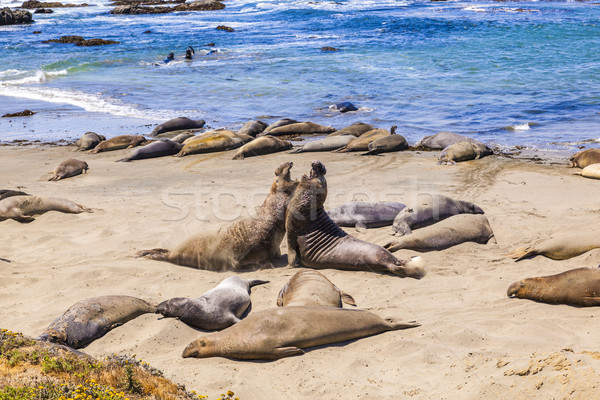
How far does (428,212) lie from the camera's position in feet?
25.5

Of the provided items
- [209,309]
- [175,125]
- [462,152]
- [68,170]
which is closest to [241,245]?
[209,309]

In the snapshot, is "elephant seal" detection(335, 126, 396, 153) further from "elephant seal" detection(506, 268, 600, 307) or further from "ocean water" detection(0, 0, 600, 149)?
"elephant seal" detection(506, 268, 600, 307)

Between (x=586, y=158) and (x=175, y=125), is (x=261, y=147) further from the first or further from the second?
(x=586, y=158)

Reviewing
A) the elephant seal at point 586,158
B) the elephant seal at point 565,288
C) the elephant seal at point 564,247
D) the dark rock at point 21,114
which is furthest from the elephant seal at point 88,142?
the elephant seal at point 565,288

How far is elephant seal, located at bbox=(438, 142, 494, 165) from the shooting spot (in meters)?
11.2

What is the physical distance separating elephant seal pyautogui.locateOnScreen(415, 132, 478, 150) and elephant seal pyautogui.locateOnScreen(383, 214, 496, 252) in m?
5.19

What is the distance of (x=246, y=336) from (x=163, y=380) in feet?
2.78

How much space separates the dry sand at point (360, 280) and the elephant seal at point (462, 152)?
0.25m

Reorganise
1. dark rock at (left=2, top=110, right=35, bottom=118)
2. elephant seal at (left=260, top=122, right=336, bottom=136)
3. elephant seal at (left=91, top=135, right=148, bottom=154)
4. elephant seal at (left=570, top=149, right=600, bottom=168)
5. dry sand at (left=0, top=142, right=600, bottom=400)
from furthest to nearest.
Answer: dark rock at (left=2, top=110, right=35, bottom=118) → elephant seal at (left=260, top=122, right=336, bottom=136) → elephant seal at (left=91, top=135, right=148, bottom=154) → elephant seal at (left=570, top=149, right=600, bottom=168) → dry sand at (left=0, top=142, right=600, bottom=400)

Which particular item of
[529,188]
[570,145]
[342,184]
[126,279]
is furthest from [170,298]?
[570,145]

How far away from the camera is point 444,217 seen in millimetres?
7832

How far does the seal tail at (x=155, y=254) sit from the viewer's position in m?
6.72

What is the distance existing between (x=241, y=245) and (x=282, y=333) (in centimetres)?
→ 221

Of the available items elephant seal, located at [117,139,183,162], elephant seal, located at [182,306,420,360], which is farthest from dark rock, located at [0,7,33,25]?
elephant seal, located at [182,306,420,360]
